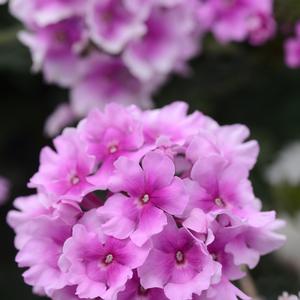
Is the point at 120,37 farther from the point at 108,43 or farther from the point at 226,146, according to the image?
the point at 226,146

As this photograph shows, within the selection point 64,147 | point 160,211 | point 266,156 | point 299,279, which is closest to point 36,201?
point 64,147

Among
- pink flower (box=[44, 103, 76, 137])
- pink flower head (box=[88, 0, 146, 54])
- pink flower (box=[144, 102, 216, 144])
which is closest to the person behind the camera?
pink flower (box=[144, 102, 216, 144])

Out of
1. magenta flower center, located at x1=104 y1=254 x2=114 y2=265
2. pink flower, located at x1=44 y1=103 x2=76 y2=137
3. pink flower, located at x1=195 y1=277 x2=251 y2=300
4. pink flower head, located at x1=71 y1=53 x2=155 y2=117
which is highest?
magenta flower center, located at x1=104 y1=254 x2=114 y2=265

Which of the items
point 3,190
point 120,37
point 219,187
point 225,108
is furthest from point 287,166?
point 219,187

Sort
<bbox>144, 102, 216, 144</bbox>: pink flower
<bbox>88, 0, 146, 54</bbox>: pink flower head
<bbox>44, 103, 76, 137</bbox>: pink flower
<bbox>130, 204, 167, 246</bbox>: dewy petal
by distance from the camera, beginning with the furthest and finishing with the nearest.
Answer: <bbox>44, 103, 76, 137</bbox>: pink flower → <bbox>88, 0, 146, 54</bbox>: pink flower head → <bbox>144, 102, 216, 144</bbox>: pink flower → <bbox>130, 204, 167, 246</bbox>: dewy petal

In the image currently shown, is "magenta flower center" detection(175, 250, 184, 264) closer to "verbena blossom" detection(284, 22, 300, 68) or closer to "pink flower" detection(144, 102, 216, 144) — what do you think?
"pink flower" detection(144, 102, 216, 144)

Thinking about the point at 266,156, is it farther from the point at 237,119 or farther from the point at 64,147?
the point at 64,147

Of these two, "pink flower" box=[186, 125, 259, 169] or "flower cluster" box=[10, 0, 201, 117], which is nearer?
"pink flower" box=[186, 125, 259, 169]

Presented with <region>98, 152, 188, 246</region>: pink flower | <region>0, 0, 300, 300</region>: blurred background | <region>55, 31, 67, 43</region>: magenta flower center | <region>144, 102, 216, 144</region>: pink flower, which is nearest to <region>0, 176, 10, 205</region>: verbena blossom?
<region>0, 0, 300, 300</region>: blurred background
